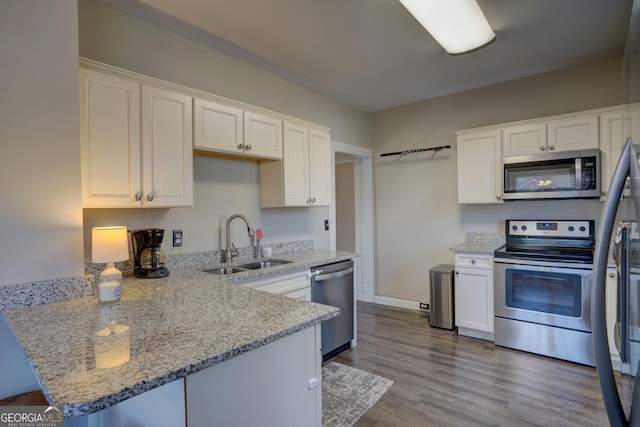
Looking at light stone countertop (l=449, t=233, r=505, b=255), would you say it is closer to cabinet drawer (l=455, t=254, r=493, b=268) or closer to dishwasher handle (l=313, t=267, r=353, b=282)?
cabinet drawer (l=455, t=254, r=493, b=268)

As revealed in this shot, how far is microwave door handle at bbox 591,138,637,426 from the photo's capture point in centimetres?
80

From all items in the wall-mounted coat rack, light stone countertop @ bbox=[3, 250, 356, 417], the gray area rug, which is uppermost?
the wall-mounted coat rack

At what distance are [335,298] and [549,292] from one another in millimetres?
1919

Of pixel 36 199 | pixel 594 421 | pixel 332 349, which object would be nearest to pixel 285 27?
pixel 36 199

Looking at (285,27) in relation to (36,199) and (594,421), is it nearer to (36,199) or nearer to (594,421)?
(36,199)

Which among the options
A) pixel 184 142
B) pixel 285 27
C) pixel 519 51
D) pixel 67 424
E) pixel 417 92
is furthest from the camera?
pixel 417 92

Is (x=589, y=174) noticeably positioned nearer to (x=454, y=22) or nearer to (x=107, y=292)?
(x=454, y=22)

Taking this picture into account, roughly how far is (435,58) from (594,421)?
116 inches

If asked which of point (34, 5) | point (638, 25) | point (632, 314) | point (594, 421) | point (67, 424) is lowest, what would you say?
point (594, 421)

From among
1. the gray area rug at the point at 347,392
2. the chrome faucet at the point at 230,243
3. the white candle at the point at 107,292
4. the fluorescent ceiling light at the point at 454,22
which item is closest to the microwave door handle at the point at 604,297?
the gray area rug at the point at 347,392

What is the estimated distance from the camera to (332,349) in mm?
2881

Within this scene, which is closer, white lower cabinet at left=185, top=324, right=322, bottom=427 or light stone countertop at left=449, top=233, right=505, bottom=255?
white lower cabinet at left=185, top=324, right=322, bottom=427

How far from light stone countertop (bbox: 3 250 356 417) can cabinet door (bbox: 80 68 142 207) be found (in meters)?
0.56

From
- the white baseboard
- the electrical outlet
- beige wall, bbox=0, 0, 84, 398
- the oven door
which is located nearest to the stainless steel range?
the oven door
